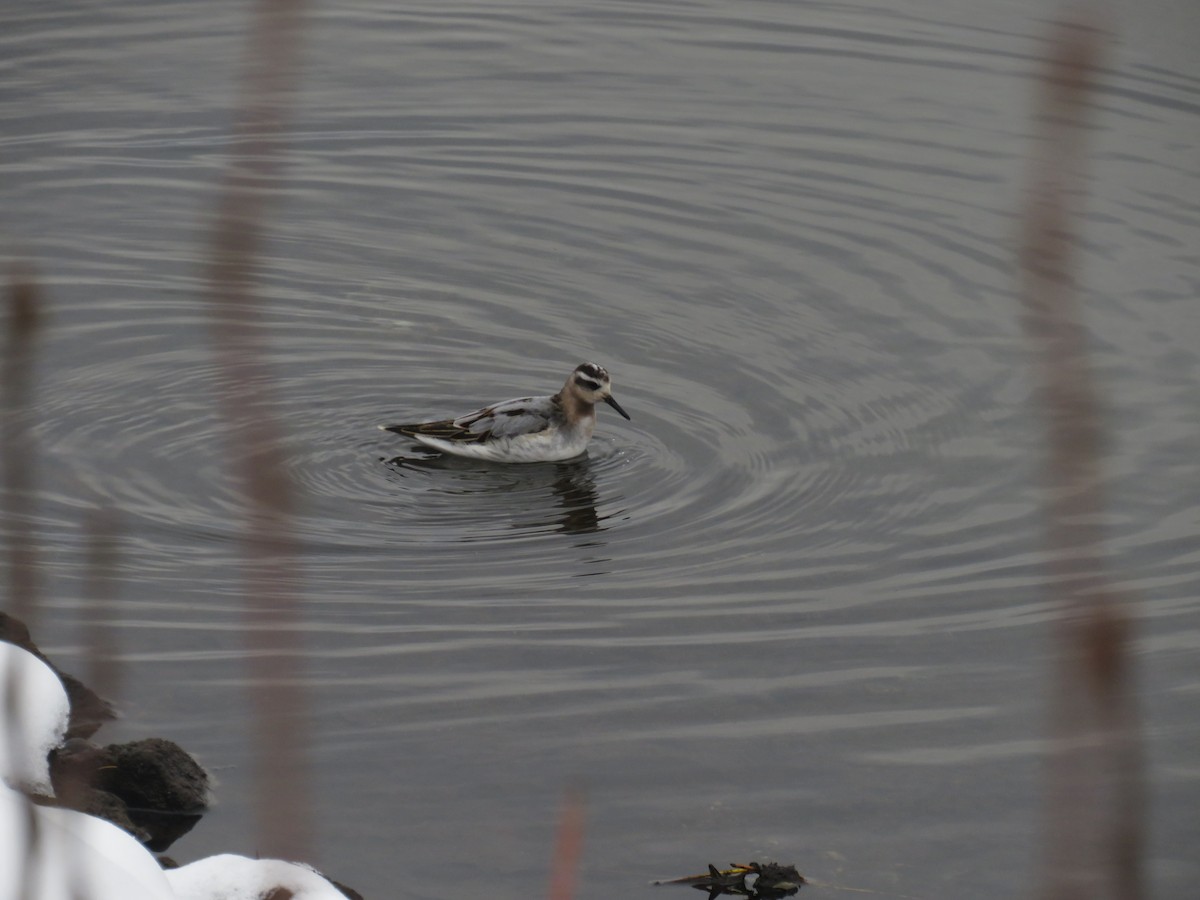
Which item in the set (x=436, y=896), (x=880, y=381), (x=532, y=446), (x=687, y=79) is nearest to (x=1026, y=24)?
(x=687, y=79)

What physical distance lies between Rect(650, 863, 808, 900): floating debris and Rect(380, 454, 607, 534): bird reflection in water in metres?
3.74

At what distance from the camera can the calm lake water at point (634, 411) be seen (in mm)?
7125

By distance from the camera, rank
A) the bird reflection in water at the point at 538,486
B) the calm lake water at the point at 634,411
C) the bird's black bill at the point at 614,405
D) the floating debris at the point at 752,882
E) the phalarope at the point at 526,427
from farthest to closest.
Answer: the bird's black bill at the point at 614,405, the phalarope at the point at 526,427, the bird reflection in water at the point at 538,486, the calm lake water at the point at 634,411, the floating debris at the point at 752,882

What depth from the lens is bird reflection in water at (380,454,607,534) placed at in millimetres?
10133

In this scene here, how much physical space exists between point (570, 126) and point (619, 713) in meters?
10.1

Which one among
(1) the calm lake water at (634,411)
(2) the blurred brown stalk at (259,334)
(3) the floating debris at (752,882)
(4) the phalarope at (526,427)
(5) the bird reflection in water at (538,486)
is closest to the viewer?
(2) the blurred brown stalk at (259,334)

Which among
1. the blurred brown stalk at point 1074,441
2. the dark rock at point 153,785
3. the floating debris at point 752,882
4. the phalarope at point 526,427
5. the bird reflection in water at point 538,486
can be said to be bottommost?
the floating debris at point 752,882

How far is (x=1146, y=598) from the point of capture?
9141 millimetres

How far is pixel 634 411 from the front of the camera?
38.5ft

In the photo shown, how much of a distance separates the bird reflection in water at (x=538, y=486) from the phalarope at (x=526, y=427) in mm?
80

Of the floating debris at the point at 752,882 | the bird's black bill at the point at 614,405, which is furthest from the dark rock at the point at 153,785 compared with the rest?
the bird's black bill at the point at 614,405

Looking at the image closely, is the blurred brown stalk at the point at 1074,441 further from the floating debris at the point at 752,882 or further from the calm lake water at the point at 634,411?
the floating debris at the point at 752,882

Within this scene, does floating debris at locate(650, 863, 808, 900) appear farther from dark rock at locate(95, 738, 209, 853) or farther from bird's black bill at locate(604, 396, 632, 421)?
bird's black bill at locate(604, 396, 632, 421)

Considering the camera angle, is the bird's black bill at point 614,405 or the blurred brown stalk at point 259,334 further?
the bird's black bill at point 614,405
